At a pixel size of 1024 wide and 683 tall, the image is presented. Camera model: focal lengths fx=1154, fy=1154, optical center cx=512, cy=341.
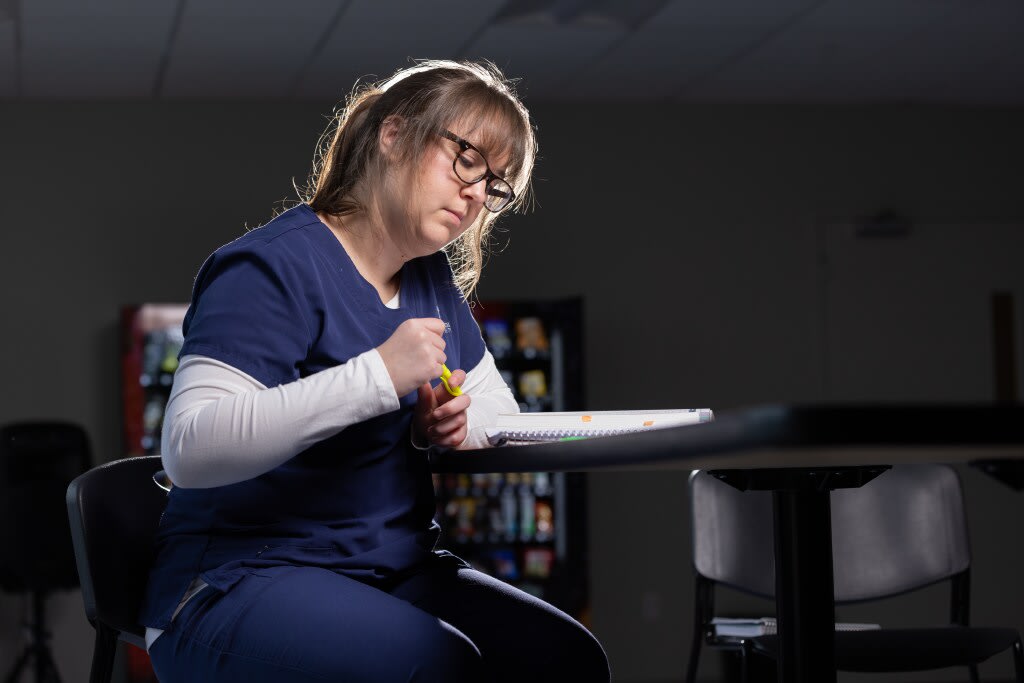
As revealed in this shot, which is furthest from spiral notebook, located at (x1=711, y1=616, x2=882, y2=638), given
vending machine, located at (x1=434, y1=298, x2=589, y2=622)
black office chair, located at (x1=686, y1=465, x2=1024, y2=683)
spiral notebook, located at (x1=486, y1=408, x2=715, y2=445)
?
vending machine, located at (x1=434, y1=298, x2=589, y2=622)

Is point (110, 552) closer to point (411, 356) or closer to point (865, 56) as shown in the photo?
point (411, 356)

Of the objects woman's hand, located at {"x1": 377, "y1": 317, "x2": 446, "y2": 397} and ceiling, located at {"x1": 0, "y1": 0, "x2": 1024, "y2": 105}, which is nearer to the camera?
woman's hand, located at {"x1": 377, "y1": 317, "x2": 446, "y2": 397}

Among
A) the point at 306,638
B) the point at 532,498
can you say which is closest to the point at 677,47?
the point at 532,498

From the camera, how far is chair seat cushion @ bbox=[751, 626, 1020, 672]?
1.99 meters

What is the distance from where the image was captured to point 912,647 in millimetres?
2090

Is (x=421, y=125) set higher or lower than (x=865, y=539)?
higher

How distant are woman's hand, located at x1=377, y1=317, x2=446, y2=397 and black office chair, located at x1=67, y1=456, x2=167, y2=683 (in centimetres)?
47

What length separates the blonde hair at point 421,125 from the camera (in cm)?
154

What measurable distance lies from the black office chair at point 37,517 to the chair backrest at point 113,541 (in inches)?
146

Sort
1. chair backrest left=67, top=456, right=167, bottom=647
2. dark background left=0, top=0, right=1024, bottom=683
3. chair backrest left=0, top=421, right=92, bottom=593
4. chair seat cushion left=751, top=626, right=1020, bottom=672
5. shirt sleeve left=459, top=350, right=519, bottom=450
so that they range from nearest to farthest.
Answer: chair backrest left=67, top=456, right=167, bottom=647
shirt sleeve left=459, top=350, right=519, bottom=450
chair seat cushion left=751, top=626, right=1020, bottom=672
chair backrest left=0, top=421, right=92, bottom=593
dark background left=0, top=0, right=1024, bottom=683

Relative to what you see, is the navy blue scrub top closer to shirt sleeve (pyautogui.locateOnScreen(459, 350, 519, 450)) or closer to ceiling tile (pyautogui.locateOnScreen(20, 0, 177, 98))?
shirt sleeve (pyautogui.locateOnScreen(459, 350, 519, 450))

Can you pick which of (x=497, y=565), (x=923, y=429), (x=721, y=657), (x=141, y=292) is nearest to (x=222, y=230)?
(x=141, y=292)

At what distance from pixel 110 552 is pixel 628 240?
5.14 meters

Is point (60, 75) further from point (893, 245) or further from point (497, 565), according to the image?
point (893, 245)
